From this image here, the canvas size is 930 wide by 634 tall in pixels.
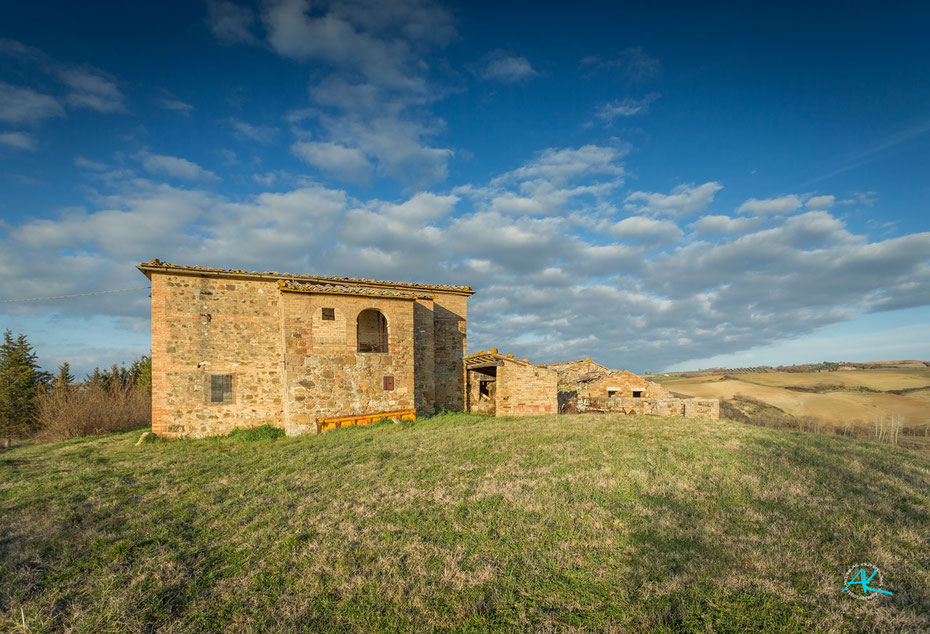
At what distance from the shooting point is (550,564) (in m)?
4.30

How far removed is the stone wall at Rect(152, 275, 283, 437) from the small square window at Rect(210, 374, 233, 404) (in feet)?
0.41

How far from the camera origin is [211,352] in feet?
44.2

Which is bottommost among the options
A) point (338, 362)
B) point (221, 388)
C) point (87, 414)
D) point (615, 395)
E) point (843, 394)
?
point (843, 394)

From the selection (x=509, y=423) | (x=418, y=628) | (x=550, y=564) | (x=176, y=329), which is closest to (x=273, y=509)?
(x=418, y=628)

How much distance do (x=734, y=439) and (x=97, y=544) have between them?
522 inches

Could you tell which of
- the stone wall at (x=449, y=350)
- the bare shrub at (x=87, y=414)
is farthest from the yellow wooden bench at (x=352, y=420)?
the bare shrub at (x=87, y=414)

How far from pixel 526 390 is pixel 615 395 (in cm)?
620

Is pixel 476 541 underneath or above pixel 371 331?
underneath

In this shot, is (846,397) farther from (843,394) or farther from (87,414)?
(87,414)

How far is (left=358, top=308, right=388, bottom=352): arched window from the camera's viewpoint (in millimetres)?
16672

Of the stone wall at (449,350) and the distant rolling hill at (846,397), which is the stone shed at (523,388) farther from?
the distant rolling hill at (846,397)

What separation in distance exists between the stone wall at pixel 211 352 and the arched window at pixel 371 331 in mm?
3483

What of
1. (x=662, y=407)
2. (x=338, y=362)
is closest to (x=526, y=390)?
(x=662, y=407)

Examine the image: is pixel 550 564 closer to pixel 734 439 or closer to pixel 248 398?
pixel 734 439
